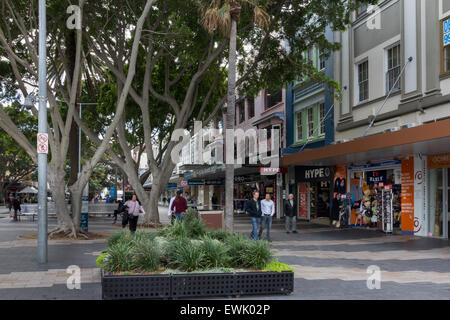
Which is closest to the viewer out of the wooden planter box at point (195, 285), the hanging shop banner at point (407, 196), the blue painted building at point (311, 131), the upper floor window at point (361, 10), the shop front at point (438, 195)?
the wooden planter box at point (195, 285)

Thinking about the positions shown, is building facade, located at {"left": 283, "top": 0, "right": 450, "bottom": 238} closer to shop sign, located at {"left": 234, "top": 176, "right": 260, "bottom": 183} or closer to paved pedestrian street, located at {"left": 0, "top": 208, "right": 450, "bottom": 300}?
paved pedestrian street, located at {"left": 0, "top": 208, "right": 450, "bottom": 300}

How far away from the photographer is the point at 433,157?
1767 centimetres

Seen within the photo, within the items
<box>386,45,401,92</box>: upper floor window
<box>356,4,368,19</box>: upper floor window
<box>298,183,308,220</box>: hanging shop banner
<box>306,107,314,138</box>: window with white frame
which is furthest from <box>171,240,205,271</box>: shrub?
<box>298,183,308,220</box>: hanging shop banner

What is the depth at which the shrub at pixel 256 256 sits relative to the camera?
809cm

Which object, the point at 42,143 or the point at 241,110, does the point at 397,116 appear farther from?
the point at 241,110

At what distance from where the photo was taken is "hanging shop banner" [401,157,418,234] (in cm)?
1853

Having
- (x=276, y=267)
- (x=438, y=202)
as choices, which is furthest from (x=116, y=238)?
(x=438, y=202)

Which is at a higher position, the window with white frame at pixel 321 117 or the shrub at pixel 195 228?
the window with white frame at pixel 321 117

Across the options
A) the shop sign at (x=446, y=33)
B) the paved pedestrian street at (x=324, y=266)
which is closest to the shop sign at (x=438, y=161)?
the paved pedestrian street at (x=324, y=266)

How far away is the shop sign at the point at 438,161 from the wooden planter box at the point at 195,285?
1129 centimetres

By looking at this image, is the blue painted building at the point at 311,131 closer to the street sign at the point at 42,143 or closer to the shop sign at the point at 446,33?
the shop sign at the point at 446,33

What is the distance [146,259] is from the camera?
25.5 ft
